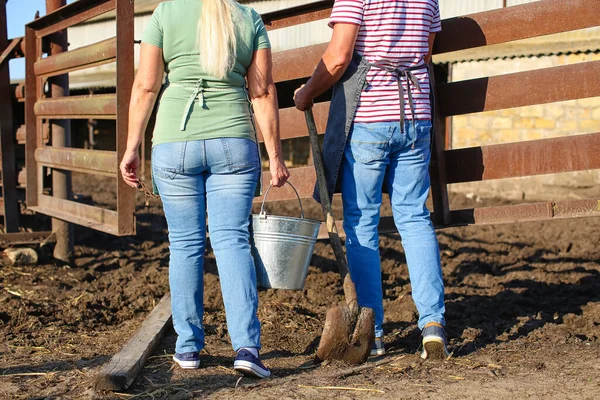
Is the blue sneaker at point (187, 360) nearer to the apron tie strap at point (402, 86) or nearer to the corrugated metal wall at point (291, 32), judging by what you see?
the apron tie strap at point (402, 86)

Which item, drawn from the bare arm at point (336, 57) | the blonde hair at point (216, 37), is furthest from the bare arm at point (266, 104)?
the bare arm at point (336, 57)

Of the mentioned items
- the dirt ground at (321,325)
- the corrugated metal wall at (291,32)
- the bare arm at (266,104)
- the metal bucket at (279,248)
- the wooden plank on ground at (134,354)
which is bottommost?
the dirt ground at (321,325)

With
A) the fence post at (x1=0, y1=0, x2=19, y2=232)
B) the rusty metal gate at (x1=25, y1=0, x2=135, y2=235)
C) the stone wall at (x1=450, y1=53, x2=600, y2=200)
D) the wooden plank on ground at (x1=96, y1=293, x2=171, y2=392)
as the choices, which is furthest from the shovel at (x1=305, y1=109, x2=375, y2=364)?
the stone wall at (x1=450, y1=53, x2=600, y2=200)

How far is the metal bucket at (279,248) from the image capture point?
12.1 feet

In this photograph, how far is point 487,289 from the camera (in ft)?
17.7

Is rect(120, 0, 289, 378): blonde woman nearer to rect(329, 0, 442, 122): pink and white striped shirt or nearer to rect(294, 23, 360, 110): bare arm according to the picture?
rect(294, 23, 360, 110): bare arm

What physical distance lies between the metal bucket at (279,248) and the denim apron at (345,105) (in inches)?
12.6

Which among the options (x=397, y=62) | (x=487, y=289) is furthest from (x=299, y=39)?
(x=397, y=62)

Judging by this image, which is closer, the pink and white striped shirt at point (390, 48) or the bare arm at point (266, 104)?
the bare arm at point (266, 104)

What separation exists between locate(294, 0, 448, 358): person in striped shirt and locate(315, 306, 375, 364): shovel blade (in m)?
0.23

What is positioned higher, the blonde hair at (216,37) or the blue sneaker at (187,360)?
the blonde hair at (216,37)

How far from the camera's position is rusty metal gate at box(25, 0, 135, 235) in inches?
187

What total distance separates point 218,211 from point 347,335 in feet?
2.72

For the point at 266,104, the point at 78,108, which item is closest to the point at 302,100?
the point at 266,104
